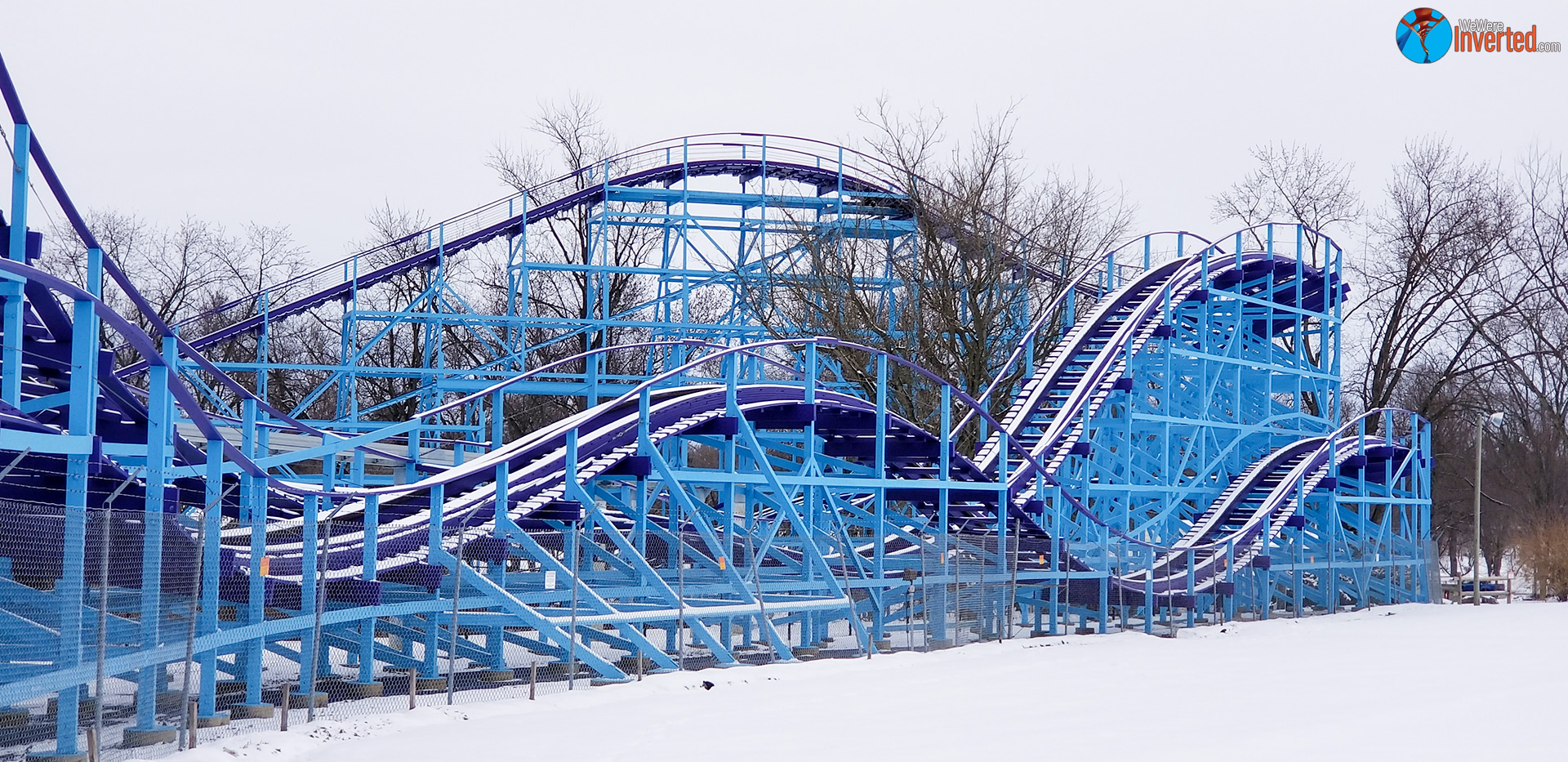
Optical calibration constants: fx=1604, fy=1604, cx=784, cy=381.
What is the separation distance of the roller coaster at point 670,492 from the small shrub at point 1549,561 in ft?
12.8

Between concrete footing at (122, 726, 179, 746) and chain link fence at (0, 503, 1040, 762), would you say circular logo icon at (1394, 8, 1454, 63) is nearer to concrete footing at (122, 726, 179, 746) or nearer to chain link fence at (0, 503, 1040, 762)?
chain link fence at (0, 503, 1040, 762)

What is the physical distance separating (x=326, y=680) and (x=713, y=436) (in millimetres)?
7848

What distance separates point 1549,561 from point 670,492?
2773 cm

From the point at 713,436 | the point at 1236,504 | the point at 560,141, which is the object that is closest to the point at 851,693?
the point at 713,436

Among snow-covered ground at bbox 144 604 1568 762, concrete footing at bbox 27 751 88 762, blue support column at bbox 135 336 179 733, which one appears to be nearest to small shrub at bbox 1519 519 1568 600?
snow-covered ground at bbox 144 604 1568 762

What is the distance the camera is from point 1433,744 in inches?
491

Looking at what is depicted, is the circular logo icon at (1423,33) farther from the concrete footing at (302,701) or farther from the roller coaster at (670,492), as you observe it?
the concrete footing at (302,701)

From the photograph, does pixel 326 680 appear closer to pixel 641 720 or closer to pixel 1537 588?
pixel 641 720

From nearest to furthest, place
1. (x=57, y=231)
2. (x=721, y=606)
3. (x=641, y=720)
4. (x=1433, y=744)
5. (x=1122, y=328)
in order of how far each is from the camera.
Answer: (x=1433, y=744) → (x=641, y=720) → (x=721, y=606) → (x=1122, y=328) → (x=57, y=231)

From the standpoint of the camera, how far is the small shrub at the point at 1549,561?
39.5m

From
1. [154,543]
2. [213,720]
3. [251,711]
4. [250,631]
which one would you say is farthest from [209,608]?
[154,543]

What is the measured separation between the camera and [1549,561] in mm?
39781

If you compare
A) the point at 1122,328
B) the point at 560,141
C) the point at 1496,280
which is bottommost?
the point at 1122,328

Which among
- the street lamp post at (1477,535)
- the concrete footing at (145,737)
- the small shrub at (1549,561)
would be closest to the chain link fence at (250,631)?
the concrete footing at (145,737)
